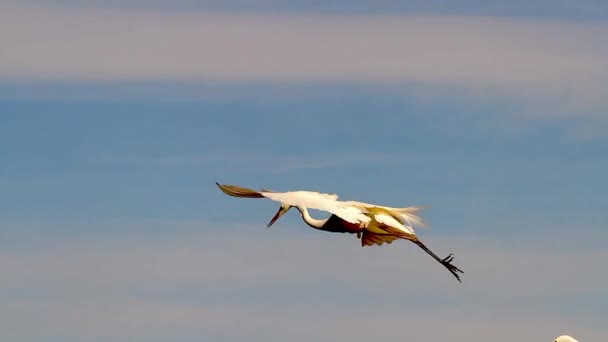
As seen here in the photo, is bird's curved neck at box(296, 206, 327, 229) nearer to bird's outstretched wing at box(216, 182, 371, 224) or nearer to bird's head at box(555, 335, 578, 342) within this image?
bird's outstretched wing at box(216, 182, 371, 224)

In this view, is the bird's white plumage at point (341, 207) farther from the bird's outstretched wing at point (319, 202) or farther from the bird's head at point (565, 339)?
the bird's head at point (565, 339)

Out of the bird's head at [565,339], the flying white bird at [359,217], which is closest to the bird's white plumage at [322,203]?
the flying white bird at [359,217]

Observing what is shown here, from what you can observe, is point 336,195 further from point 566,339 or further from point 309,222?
point 566,339

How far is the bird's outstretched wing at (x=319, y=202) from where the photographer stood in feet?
341

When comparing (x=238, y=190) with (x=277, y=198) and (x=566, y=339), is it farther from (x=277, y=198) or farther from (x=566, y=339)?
(x=566, y=339)

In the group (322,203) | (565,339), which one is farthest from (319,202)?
(565,339)

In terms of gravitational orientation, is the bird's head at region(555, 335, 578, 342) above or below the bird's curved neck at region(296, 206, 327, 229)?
below

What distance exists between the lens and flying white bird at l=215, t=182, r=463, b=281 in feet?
343

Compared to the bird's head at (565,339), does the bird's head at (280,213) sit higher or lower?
higher

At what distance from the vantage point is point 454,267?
107 meters

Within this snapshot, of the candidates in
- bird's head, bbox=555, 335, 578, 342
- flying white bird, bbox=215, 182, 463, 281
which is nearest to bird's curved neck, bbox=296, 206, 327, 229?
flying white bird, bbox=215, 182, 463, 281

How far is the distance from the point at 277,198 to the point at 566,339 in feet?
38.4

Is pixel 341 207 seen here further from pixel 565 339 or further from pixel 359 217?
pixel 565 339

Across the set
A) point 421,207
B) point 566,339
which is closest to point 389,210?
point 421,207
